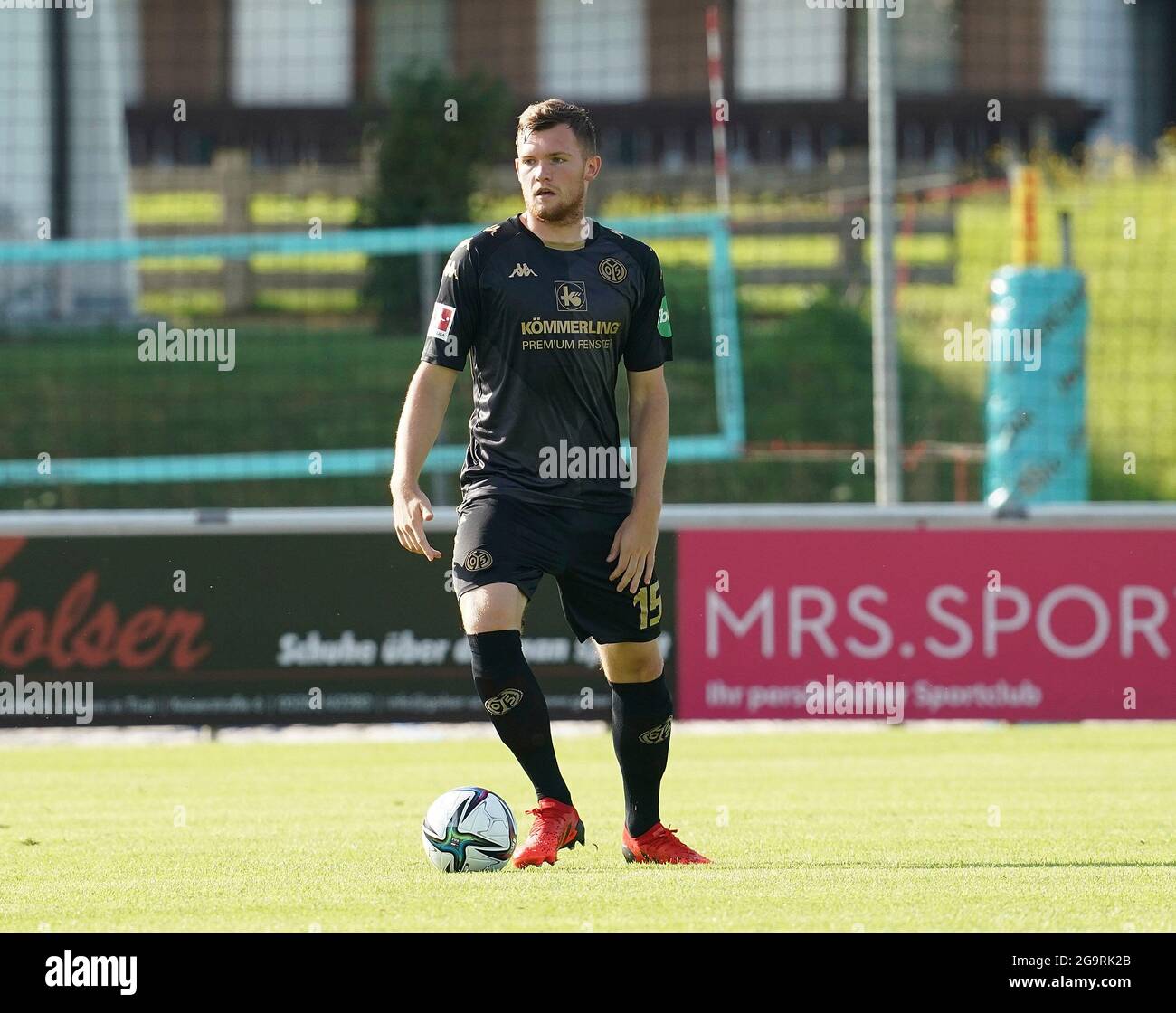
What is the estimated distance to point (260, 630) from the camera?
11219 mm

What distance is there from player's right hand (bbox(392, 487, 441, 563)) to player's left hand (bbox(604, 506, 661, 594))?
0.52m

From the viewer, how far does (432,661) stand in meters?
11.2

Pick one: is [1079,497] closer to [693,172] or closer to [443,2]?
[693,172]

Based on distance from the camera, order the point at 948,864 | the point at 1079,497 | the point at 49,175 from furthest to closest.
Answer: the point at 49,175 < the point at 1079,497 < the point at 948,864

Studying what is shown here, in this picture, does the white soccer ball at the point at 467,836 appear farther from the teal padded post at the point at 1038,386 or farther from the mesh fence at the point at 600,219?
the teal padded post at the point at 1038,386

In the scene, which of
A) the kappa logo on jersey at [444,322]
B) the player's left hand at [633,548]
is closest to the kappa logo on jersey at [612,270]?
the kappa logo on jersey at [444,322]

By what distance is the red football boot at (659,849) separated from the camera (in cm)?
607

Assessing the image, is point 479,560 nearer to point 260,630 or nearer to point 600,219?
point 260,630

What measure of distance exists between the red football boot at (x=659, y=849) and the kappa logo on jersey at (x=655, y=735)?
0.24 meters

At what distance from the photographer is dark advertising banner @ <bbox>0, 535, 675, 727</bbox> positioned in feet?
36.5

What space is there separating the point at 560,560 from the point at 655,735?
636 mm

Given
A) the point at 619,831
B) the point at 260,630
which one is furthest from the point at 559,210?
the point at 260,630
